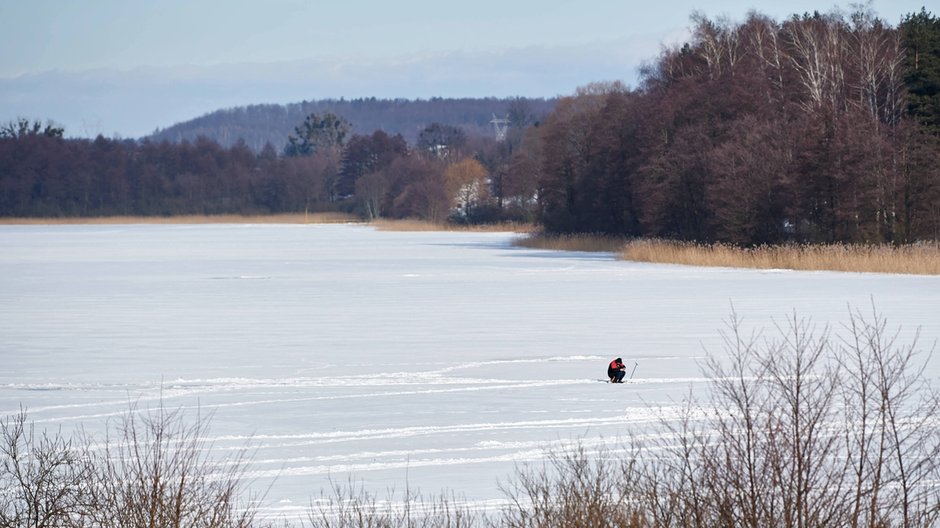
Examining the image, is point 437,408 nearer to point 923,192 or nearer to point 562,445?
point 562,445

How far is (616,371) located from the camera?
47.4 feet

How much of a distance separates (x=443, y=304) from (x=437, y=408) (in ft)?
44.1

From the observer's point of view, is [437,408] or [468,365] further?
[468,365]

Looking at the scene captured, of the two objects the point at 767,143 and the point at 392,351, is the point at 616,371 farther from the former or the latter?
the point at 767,143

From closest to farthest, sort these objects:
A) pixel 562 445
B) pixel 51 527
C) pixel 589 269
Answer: pixel 51 527, pixel 562 445, pixel 589 269

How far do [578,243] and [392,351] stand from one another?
41048 mm

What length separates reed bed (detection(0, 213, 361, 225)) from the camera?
124 m

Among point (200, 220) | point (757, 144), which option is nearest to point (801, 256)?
point (757, 144)

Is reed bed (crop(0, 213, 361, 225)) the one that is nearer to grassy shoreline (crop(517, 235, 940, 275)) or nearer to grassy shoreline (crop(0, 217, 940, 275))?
grassy shoreline (crop(0, 217, 940, 275))

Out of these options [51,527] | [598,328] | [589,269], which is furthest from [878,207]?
[51,527]

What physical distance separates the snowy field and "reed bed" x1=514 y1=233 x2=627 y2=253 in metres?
17.4

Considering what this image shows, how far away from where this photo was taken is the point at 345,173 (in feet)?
474

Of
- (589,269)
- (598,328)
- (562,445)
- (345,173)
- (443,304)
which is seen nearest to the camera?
(562,445)

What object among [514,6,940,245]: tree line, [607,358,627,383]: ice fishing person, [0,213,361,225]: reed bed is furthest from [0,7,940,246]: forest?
[0,213,361,225]: reed bed
